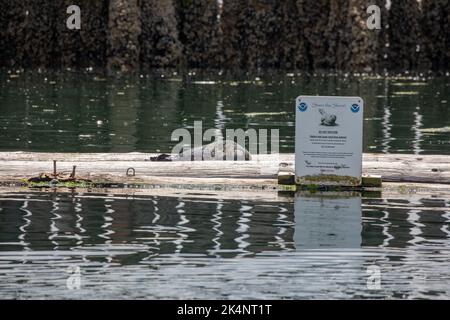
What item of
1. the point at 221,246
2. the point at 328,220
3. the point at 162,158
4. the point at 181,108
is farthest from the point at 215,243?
the point at 181,108

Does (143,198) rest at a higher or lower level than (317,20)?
lower

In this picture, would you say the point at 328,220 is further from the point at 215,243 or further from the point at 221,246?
the point at 221,246

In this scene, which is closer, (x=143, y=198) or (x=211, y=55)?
(x=143, y=198)

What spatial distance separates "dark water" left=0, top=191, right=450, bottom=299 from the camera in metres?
15.6

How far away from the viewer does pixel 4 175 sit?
22.6 metres

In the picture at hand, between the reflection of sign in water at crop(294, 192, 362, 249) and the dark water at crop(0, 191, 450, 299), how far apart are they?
0.01 m

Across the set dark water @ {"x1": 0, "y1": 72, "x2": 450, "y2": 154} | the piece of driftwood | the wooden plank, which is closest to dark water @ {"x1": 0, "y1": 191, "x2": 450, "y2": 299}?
the wooden plank

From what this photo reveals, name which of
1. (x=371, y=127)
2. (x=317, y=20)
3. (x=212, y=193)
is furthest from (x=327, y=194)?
(x=317, y=20)

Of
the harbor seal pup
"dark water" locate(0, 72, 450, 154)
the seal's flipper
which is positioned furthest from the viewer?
"dark water" locate(0, 72, 450, 154)

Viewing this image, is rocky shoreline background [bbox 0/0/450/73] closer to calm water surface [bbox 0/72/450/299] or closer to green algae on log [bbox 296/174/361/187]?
calm water surface [bbox 0/72/450/299]

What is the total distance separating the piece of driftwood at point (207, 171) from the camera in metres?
22.4

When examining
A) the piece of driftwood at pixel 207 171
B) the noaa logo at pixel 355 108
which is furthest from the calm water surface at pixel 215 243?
the noaa logo at pixel 355 108

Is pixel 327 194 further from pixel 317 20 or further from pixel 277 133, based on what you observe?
pixel 317 20
